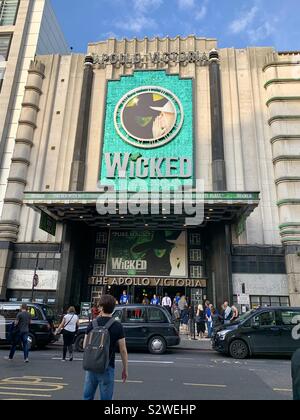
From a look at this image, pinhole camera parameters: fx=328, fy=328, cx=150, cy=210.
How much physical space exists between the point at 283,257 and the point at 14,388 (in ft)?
66.3

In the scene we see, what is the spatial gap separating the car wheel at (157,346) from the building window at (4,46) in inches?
1152

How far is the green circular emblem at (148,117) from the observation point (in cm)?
2619

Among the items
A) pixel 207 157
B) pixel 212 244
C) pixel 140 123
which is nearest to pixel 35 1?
pixel 140 123

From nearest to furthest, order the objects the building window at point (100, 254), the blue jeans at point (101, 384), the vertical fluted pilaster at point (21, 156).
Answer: the blue jeans at point (101, 384), the vertical fluted pilaster at point (21, 156), the building window at point (100, 254)

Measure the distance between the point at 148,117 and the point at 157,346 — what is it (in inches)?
757

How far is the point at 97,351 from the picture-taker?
3.81 metres

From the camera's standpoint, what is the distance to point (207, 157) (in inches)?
1014

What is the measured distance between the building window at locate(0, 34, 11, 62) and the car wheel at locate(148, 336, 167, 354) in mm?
29258

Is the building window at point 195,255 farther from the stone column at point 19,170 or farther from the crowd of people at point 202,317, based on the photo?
the stone column at point 19,170

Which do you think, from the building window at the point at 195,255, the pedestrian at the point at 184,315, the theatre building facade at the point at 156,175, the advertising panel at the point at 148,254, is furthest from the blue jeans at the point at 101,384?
the building window at the point at 195,255

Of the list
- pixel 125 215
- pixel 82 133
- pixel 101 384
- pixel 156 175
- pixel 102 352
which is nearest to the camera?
pixel 102 352

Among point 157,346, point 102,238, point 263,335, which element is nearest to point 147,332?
point 157,346

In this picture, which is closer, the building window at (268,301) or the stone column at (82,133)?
the building window at (268,301)

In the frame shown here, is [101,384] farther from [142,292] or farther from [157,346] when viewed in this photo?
[142,292]
